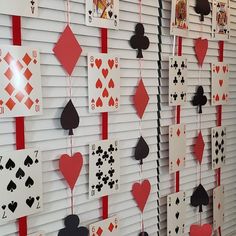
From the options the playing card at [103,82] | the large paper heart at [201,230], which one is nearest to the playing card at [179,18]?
the playing card at [103,82]

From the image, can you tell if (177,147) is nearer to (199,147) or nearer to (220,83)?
(199,147)

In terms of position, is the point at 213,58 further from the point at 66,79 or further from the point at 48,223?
the point at 48,223

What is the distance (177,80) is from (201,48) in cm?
35

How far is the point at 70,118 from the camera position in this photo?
1665 millimetres

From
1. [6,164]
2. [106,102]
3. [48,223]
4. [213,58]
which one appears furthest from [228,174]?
[6,164]

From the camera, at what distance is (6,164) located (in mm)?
1458

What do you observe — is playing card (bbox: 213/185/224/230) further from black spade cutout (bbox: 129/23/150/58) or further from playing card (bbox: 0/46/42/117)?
playing card (bbox: 0/46/42/117)

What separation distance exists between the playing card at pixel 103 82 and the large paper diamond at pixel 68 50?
0.10m

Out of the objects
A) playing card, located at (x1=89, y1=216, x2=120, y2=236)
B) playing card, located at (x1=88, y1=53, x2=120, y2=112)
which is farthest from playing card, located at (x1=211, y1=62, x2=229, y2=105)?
playing card, located at (x1=89, y1=216, x2=120, y2=236)

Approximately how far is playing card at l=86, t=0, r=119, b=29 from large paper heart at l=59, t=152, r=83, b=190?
0.63m

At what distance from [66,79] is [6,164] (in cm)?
47

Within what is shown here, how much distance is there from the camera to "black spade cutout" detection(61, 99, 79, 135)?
64.7 inches

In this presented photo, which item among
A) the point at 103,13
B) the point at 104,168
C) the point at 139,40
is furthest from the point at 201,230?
the point at 103,13

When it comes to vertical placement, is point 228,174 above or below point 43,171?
below
